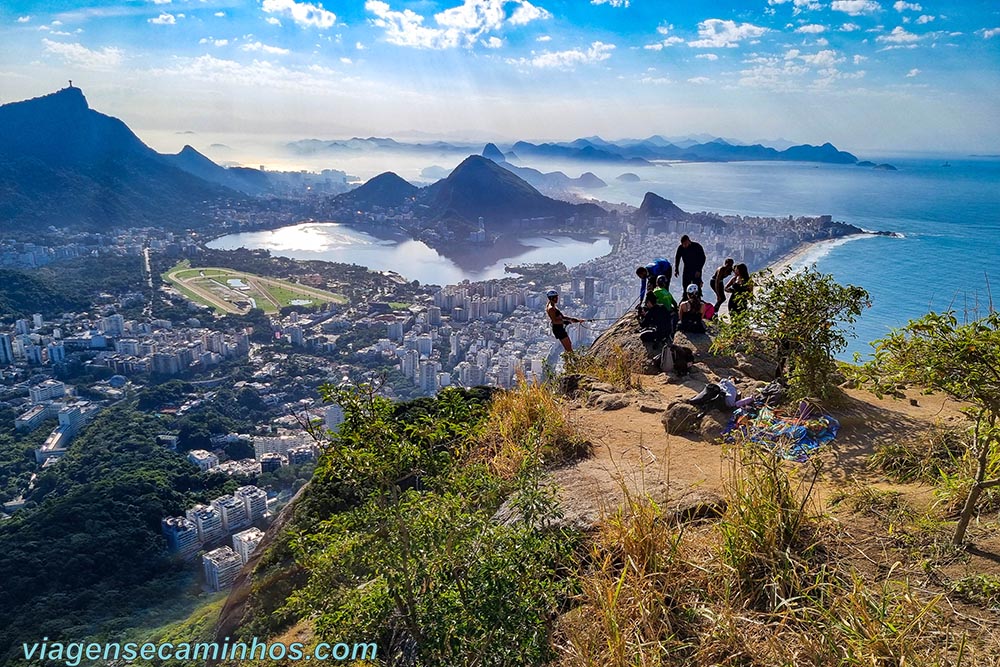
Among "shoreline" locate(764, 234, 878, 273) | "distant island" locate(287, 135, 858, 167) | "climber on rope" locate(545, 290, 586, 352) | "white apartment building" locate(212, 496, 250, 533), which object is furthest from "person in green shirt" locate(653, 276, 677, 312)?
"distant island" locate(287, 135, 858, 167)

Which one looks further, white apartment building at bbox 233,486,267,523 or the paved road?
the paved road

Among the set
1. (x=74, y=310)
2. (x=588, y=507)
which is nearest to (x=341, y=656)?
(x=588, y=507)

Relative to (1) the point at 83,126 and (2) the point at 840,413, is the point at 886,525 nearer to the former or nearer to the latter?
(2) the point at 840,413

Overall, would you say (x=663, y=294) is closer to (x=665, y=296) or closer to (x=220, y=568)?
(x=665, y=296)

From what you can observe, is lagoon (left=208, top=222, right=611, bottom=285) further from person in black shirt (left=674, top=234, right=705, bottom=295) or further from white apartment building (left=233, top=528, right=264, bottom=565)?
person in black shirt (left=674, top=234, right=705, bottom=295)

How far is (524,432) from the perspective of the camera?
405cm

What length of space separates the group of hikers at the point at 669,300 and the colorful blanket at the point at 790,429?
5.50ft

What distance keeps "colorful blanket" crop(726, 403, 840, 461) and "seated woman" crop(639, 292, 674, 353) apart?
1783mm

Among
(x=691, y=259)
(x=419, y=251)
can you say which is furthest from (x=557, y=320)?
(x=419, y=251)

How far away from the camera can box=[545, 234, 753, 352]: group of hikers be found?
5625mm

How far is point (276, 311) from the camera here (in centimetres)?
2994

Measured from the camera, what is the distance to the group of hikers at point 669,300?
562 centimetres

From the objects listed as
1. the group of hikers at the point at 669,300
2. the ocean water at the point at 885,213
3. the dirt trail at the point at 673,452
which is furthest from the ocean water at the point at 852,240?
the group of hikers at the point at 669,300

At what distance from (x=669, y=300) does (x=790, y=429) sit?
2.35 metres
